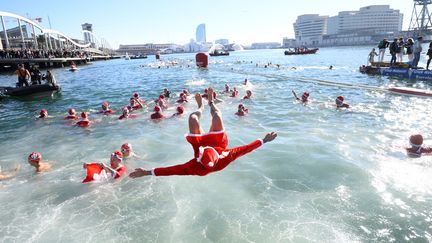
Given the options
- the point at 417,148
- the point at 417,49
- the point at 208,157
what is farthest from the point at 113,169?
the point at 417,49

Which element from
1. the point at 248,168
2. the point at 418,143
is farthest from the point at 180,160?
the point at 418,143

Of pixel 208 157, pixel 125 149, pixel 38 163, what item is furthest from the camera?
pixel 125 149

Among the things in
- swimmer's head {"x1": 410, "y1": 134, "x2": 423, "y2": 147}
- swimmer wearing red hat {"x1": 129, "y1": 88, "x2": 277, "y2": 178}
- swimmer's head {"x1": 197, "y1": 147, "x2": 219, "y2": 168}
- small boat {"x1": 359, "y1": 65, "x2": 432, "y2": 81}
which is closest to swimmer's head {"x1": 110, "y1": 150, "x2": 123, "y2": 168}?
swimmer wearing red hat {"x1": 129, "y1": 88, "x2": 277, "y2": 178}

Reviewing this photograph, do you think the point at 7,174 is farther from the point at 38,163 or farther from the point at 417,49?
the point at 417,49

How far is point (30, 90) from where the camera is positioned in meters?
21.8

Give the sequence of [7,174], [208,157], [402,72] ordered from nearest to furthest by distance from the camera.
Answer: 1. [208,157]
2. [7,174]
3. [402,72]

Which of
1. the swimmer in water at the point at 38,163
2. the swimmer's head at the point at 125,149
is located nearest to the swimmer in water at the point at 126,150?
the swimmer's head at the point at 125,149

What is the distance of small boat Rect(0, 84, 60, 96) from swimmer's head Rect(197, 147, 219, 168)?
21432 millimetres

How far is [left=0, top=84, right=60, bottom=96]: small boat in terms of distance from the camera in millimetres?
21562

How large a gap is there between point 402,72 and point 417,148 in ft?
62.1

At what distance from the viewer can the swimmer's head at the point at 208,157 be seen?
15.8 feet

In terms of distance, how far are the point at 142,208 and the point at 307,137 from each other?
22.0 feet

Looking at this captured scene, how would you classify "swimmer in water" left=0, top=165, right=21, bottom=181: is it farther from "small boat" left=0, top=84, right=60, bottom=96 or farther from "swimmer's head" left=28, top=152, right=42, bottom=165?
"small boat" left=0, top=84, right=60, bottom=96

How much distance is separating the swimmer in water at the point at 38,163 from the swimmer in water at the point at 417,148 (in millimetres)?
11014
